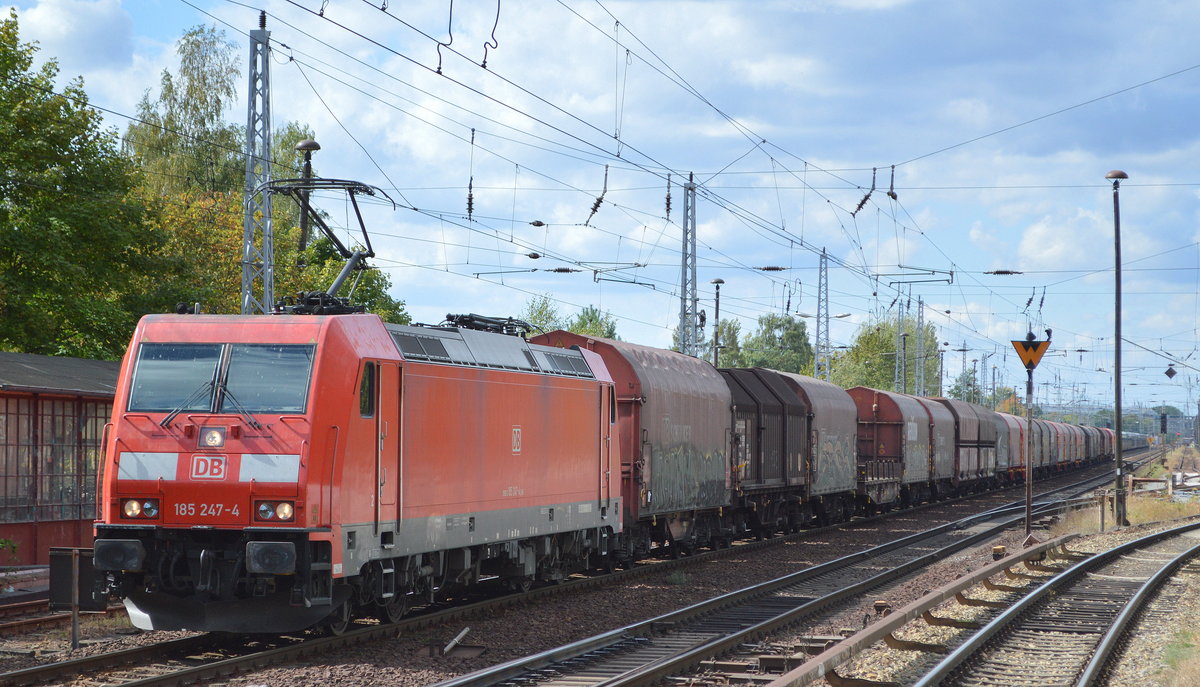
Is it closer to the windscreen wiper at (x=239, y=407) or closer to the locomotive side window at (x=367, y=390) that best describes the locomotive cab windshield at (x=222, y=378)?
the windscreen wiper at (x=239, y=407)

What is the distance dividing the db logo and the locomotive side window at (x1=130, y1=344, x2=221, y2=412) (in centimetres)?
53

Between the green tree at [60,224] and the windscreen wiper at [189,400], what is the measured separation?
55.2 feet

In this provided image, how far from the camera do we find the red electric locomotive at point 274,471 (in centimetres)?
1126

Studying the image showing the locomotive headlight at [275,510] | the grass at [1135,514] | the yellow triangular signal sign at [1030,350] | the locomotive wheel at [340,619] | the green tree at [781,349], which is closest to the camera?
the locomotive headlight at [275,510]

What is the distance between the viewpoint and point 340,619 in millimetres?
12531

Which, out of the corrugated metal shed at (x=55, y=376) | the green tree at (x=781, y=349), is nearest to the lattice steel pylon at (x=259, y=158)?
the corrugated metal shed at (x=55, y=376)

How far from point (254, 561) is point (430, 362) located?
3.33 meters

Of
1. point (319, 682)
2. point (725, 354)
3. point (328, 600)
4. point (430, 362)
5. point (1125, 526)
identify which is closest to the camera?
point (319, 682)

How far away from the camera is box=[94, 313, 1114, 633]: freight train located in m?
11.3

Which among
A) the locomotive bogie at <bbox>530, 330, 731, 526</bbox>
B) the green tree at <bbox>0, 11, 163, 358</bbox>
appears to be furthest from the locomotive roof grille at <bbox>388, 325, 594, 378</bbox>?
the green tree at <bbox>0, 11, 163, 358</bbox>

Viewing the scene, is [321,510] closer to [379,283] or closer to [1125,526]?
[1125,526]

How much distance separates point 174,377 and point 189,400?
0.34 meters

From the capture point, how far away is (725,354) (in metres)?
126

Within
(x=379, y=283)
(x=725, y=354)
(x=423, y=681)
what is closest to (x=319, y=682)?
(x=423, y=681)
